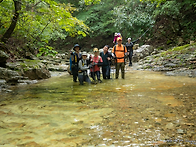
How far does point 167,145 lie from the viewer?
190cm

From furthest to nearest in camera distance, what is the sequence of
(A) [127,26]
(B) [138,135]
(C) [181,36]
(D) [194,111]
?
(A) [127,26]
(C) [181,36]
(D) [194,111]
(B) [138,135]

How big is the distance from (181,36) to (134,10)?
6.40 meters

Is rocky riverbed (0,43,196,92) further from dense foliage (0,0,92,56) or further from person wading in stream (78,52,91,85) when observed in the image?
person wading in stream (78,52,91,85)

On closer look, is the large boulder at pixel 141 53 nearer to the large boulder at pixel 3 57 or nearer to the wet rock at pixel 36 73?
the wet rock at pixel 36 73

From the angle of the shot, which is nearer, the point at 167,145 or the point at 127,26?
the point at 167,145

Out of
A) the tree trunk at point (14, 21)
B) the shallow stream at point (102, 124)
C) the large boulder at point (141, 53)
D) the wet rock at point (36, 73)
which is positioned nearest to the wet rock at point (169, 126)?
the shallow stream at point (102, 124)

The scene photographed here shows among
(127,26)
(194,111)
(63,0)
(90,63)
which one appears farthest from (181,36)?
(63,0)

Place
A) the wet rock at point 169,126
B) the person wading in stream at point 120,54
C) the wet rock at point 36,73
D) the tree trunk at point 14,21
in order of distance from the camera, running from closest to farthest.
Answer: the wet rock at point 169,126 → the tree trunk at point 14,21 → the person wading in stream at point 120,54 → the wet rock at point 36,73

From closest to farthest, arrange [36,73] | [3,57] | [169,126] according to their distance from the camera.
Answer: [169,126]
[3,57]
[36,73]

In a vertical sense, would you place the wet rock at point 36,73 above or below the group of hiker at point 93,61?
below

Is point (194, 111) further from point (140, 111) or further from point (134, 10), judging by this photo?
point (134, 10)

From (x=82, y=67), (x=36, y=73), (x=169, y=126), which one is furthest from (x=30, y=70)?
(x=169, y=126)

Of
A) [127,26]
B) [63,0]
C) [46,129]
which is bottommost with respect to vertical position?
[46,129]

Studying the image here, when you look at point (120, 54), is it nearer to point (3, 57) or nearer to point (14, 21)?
point (14, 21)
